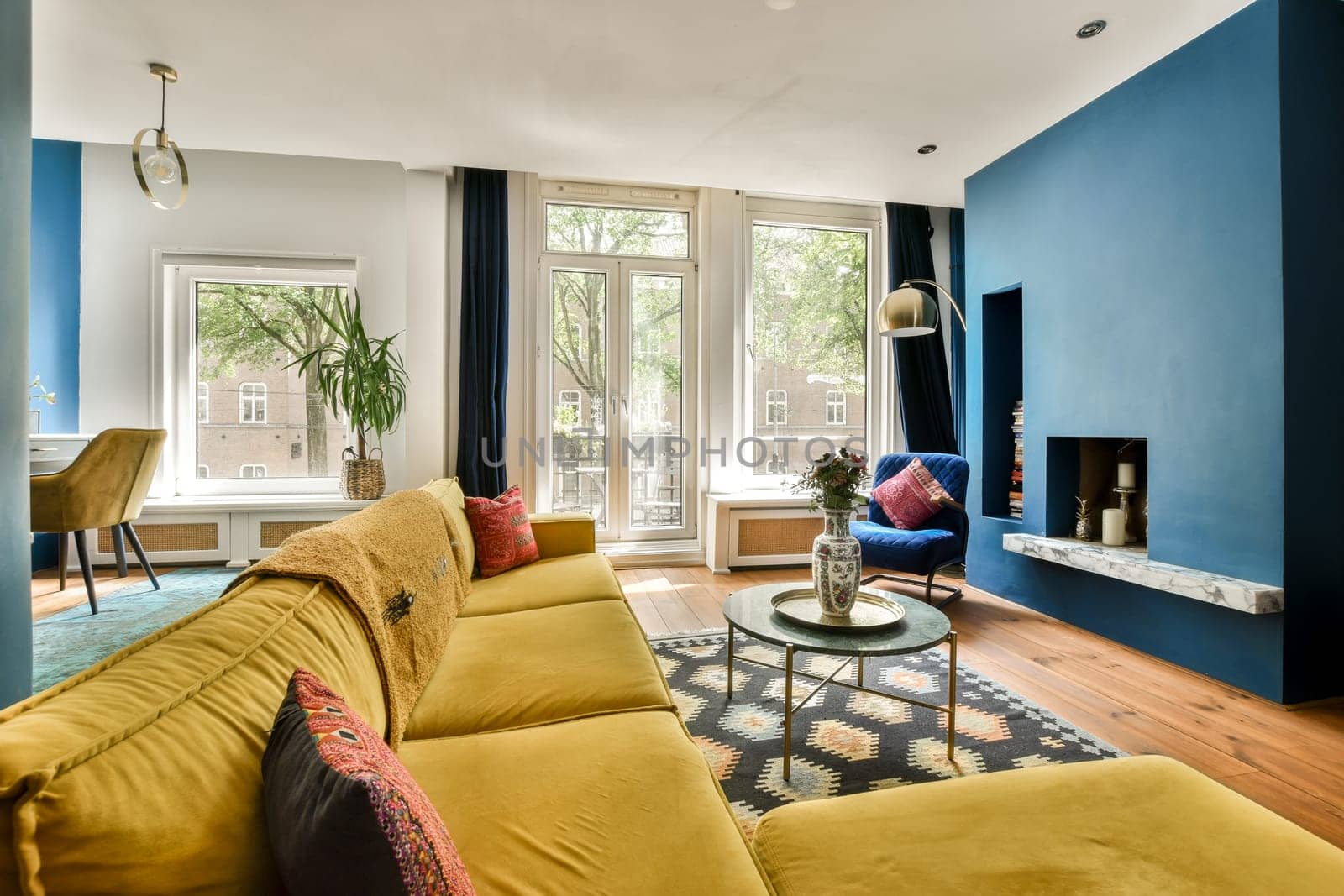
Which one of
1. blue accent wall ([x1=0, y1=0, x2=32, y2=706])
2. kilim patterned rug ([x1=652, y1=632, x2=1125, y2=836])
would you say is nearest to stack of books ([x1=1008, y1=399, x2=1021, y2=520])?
kilim patterned rug ([x1=652, y1=632, x2=1125, y2=836])

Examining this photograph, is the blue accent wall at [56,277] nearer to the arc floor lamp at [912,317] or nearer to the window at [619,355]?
the window at [619,355]

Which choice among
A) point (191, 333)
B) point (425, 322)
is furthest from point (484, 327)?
point (191, 333)

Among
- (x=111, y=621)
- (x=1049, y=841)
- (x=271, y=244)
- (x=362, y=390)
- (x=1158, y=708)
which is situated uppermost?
(x=271, y=244)

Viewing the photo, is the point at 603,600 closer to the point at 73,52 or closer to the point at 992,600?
the point at 992,600

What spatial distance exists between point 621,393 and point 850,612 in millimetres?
2865

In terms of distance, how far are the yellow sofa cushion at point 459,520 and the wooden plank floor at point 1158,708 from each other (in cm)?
105

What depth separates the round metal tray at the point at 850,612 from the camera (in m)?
2.04

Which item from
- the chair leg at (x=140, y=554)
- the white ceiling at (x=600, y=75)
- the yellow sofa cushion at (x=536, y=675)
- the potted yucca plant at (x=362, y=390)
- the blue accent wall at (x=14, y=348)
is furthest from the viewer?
the potted yucca plant at (x=362, y=390)

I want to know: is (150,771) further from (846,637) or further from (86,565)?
(86,565)

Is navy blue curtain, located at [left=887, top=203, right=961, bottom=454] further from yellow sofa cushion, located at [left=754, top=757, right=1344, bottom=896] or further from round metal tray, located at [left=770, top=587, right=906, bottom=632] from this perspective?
yellow sofa cushion, located at [left=754, top=757, right=1344, bottom=896]

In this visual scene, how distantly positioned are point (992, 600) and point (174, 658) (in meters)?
3.94

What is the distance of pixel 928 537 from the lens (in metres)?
3.56

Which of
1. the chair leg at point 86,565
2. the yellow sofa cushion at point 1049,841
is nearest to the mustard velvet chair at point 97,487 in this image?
the chair leg at point 86,565

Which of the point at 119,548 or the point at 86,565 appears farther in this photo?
the point at 119,548
